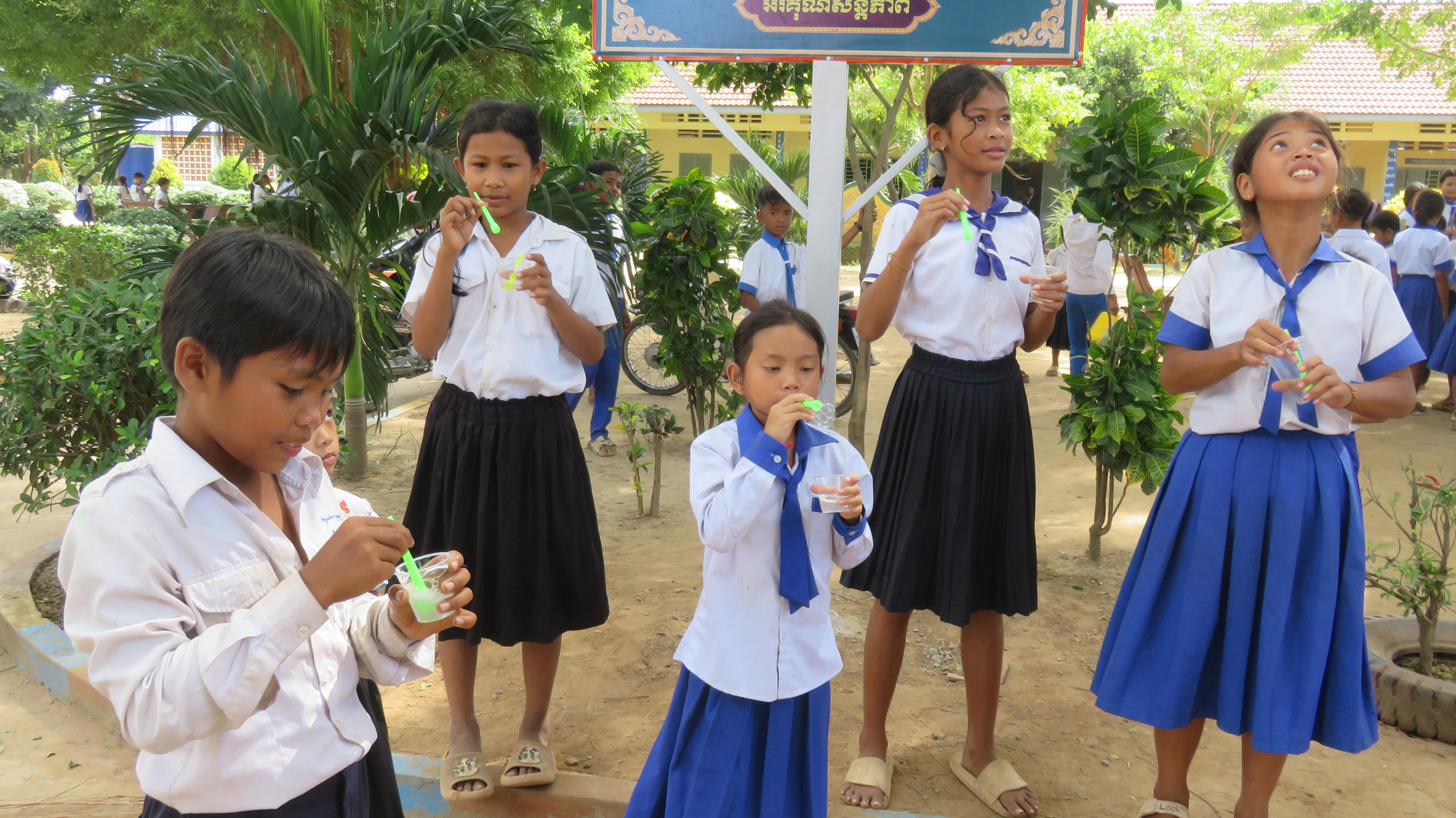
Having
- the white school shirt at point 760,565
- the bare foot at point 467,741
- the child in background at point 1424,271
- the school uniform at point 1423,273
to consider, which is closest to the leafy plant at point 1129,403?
the white school shirt at point 760,565

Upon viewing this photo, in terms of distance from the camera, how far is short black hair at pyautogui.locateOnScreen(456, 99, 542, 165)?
2570 mm

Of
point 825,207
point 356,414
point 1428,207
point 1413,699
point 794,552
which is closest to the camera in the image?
point 794,552

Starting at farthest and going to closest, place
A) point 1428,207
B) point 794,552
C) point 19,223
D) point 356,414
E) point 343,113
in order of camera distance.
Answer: point 19,223 → point 1428,207 → point 356,414 → point 343,113 → point 794,552

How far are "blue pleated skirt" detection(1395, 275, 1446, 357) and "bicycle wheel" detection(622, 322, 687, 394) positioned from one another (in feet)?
19.4

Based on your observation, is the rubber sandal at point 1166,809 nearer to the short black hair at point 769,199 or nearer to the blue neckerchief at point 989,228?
the blue neckerchief at point 989,228

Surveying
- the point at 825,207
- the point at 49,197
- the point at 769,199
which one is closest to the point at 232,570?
the point at 825,207

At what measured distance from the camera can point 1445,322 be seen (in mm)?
8055

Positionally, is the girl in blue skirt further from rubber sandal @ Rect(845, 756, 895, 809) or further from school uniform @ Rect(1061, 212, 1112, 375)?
school uniform @ Rect(1061, 212, 1112, 375)

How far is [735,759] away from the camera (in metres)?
2.03

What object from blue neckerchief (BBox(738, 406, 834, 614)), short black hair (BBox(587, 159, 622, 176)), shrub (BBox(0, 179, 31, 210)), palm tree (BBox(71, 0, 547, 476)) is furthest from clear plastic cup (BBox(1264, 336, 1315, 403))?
shrub (BBox(0, 179, 31, 210))

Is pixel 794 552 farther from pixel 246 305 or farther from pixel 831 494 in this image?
pixel 246 305

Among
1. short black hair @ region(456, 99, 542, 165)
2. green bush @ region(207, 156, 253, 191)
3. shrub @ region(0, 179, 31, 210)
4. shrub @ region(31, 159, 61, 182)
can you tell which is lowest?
short black hair @ region(456, 99, 542, 165)

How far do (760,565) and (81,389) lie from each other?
115 inches

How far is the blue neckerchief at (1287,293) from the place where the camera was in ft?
7.26
